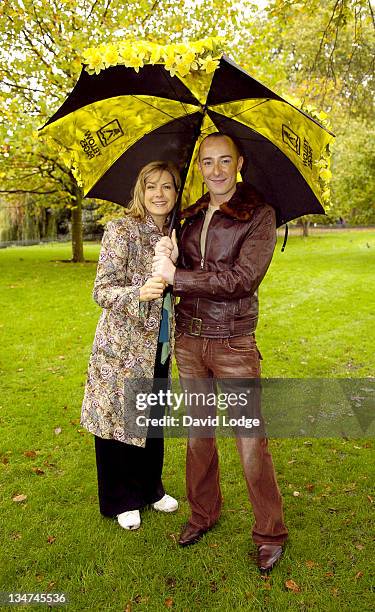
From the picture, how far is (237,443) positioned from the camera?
11.5ft

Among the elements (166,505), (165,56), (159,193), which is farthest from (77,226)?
(165,56)

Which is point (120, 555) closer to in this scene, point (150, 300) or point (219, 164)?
point (150, 300)

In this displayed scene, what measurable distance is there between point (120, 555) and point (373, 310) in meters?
9.62

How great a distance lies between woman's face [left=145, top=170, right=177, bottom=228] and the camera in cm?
349

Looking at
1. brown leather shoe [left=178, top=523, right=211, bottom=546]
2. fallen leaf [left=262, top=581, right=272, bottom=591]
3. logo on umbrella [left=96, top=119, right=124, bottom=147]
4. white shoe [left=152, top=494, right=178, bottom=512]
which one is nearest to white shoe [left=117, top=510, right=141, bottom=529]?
white shoe [left=152, top=494, right=178, bottom=512]

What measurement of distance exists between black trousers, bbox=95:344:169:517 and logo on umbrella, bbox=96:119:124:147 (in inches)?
61.0

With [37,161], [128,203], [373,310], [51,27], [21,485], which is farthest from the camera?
[37,161]

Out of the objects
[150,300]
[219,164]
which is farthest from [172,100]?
[150,300]

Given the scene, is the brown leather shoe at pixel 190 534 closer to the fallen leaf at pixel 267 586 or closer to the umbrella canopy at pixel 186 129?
the fallen leaf at pixel 267 586

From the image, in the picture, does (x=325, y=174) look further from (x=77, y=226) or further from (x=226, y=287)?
(x=77, y=226)

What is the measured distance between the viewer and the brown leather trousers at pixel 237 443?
3.38 meters

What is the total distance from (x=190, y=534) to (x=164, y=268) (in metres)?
1.94

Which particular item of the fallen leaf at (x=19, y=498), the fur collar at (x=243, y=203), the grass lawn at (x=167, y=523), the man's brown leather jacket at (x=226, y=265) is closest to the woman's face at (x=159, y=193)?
the man's brown leather jacket at (x=226, y=265)

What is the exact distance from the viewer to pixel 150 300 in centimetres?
340
